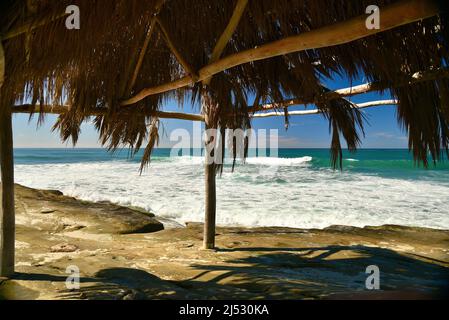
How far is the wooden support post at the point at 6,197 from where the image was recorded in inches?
84.4

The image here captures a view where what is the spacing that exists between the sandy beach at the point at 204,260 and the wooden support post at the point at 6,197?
145mm

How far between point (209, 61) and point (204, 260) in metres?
2.20

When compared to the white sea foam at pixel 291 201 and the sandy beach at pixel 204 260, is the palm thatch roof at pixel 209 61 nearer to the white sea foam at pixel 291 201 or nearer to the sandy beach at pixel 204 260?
the sandy beach at pixel 204 260

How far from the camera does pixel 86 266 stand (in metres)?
2.83

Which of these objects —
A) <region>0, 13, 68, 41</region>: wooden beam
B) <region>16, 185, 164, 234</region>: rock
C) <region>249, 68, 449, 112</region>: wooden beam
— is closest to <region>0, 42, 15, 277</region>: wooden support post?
<region>0, 13, 68, 41</region>: wooden beam

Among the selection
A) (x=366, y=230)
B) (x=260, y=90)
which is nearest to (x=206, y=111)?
(x=260, y=90)

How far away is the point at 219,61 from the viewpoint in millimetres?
1427

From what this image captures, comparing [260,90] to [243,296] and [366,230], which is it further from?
[366,230]

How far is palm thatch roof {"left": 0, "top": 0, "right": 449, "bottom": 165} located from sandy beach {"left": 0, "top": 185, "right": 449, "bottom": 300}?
1.10 meters

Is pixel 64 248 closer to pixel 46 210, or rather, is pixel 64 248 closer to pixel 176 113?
pixel 176 113

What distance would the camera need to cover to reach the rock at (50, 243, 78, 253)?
353 cm

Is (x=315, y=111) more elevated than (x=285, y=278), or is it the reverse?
(x=315, y=111)

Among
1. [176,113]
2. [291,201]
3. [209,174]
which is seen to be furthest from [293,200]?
[176,113]

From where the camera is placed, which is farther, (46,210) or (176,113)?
(46,210)
